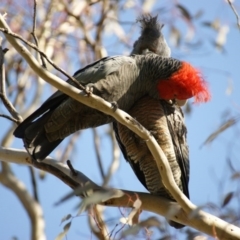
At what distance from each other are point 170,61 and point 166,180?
2.68ft

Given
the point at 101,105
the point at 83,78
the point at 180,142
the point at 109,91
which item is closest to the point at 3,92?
the point at 83,78

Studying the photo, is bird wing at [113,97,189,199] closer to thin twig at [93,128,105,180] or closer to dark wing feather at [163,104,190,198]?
dark wing feather at [163,104,190,198]

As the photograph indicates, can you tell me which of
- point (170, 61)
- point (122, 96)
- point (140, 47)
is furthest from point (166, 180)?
point (140, 47)

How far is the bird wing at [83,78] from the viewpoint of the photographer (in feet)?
9.78

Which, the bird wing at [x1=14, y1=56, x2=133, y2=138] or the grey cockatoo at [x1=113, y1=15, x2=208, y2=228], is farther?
the grey cockatoo at [x1=113, y1=15, x2=208, y2=228]

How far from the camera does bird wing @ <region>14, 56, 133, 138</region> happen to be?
298 centimetres

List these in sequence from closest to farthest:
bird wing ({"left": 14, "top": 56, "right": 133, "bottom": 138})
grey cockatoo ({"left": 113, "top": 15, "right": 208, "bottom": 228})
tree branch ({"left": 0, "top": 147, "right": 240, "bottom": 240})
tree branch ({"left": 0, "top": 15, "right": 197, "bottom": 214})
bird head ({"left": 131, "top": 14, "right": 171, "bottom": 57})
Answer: tree branch ({"left": 0, "top": 15, "right": 197, "bottom": 214})
tree branch ({"left": 0, "top": 147, "right": 240, "bottom": 240})
bird wing ({"left": 14, "top": 56, "right": 133, "bottom": 138})
grey cockatoo ({"left": 113, "top": 15, "right": 208, "bottom": 228})
bird head ({"left": 131, "top": 14, "right": 171, "bottom": 57})

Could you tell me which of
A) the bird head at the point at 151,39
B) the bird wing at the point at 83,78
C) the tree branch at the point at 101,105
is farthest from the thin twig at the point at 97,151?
the tree branch at the point at 101,105

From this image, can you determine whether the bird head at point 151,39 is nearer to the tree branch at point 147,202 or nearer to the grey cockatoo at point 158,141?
the grey cockatoo at point 158,141

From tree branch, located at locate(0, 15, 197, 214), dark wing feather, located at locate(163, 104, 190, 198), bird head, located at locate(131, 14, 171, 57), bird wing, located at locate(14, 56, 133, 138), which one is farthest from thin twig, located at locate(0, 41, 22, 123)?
bird head, located at locate(131, 14, 171, 57)

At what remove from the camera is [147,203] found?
2.87m

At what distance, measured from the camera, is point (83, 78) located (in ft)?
9.79

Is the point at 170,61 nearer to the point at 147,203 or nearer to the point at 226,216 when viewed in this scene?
the point at 147,203

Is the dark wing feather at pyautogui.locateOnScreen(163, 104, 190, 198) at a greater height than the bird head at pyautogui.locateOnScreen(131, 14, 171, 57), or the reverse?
the bird head at pyautogui.locateOnScreen(131, 14, 171, 57)
